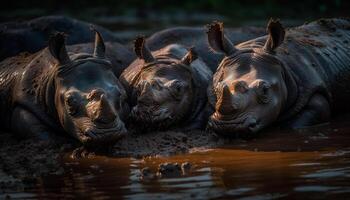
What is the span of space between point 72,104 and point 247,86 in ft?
5.52

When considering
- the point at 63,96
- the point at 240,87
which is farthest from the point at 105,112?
the point at 240,87

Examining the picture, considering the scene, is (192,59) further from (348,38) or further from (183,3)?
(183,3)

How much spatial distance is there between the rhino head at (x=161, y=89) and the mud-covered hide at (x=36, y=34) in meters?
2.99

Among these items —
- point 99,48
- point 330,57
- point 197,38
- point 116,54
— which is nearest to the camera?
point 99,48

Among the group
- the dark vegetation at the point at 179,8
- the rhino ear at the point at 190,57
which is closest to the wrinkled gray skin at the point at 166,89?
the rhino ear at the point at 190,57

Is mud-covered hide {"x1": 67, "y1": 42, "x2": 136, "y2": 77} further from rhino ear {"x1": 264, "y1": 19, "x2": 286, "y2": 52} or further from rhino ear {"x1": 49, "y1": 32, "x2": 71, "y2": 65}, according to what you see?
rhino ear {"x1": 264, "y1": 19, "x2": 286, "y2": 52}

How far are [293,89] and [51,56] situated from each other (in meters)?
2.67

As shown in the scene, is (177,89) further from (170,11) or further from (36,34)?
(170,11)

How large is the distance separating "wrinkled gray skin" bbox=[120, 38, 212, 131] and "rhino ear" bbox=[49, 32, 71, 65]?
81 cm

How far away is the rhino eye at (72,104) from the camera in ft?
30.1

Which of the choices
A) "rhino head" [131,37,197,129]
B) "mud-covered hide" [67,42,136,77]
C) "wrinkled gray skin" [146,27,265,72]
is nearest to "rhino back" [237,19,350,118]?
"rhino head" [131,37,197,129]

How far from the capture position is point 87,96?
9.13 m

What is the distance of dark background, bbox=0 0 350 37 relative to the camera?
22.8 metres

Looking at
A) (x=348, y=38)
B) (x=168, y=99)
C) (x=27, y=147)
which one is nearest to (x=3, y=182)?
(x=27, y=147)
